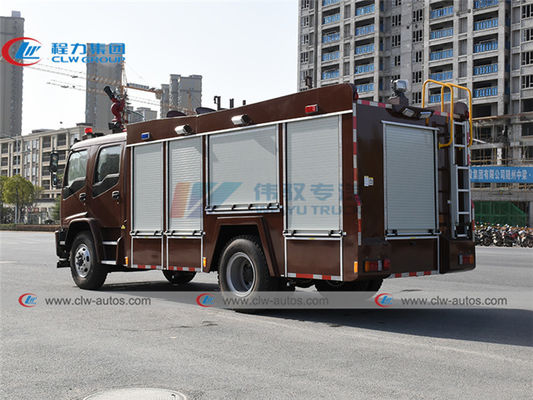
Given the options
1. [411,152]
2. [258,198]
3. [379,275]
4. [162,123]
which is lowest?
[379,275]

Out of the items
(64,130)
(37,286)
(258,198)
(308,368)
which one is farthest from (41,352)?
(64,130)

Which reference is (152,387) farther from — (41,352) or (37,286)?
(37,286)

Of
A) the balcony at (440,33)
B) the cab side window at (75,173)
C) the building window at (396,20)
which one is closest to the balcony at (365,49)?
the building window at (396,20)

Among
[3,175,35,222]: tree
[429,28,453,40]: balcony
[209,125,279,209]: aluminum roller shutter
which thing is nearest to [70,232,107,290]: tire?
[209,125,279,209]: aluminum roller shutter

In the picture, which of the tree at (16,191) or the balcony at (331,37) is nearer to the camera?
the balcony at (331,37)

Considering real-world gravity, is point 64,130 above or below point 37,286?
above

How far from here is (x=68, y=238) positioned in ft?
39.1

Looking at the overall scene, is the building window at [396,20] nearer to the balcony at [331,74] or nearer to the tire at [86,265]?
the balcony at [331,74]

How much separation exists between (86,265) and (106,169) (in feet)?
6.11

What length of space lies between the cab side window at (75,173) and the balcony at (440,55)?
208 feet

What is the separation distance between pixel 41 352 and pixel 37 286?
6.48 metres

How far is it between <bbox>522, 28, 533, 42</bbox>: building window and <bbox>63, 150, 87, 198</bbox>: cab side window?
6151cm

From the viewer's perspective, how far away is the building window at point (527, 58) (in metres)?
62.8

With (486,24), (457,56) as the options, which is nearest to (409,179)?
(486,24)
